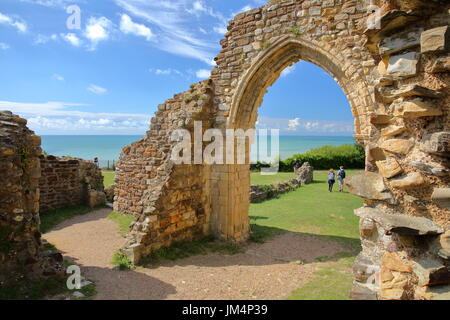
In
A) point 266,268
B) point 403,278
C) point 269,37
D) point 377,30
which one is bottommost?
point 266,268

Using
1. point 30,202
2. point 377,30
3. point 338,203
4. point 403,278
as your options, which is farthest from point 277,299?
point 338,203

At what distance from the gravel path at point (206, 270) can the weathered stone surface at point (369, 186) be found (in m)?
3.14

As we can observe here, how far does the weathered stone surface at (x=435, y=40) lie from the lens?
79.9 inches

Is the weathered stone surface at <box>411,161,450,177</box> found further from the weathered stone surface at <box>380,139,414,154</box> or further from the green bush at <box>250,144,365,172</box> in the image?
the green bush at <box>250,144,365,172</box>

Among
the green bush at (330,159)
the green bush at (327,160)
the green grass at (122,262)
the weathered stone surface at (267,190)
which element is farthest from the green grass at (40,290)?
the green bush at (330,159)

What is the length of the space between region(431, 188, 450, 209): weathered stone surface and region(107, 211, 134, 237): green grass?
8.48 metres

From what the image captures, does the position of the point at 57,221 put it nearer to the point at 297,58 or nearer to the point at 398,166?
the point at 297,58

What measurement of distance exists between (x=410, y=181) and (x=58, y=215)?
11059 millimetres

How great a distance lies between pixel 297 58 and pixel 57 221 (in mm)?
8957

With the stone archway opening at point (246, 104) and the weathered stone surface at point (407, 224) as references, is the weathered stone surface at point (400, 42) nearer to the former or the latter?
the weathered stone surface at point (407, 224)

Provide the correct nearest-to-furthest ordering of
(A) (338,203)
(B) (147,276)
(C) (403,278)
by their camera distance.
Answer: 1. (C) (403,278)
2. (B) (147,276)
3. (A) (338,203)

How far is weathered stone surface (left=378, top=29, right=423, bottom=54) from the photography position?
2.21 meters

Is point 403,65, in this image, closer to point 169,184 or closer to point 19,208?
point 19,208
